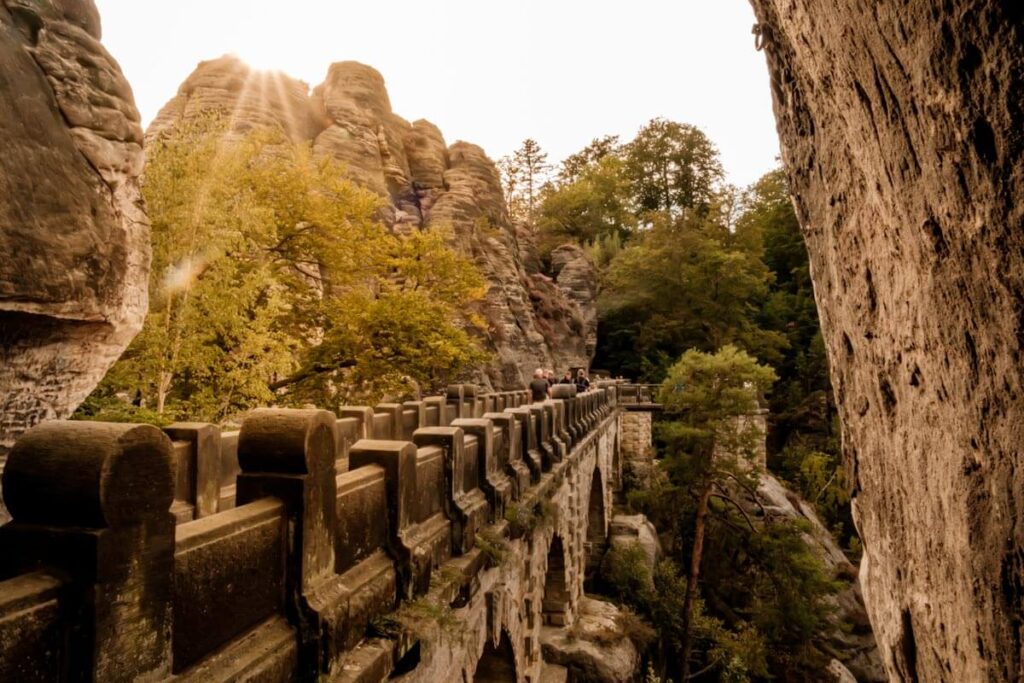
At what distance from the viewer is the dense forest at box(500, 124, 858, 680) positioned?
1830cm

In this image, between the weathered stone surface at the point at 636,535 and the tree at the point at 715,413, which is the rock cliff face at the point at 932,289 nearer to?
the weathered stone surface at the point at 636,535

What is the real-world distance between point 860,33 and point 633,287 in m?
35.0

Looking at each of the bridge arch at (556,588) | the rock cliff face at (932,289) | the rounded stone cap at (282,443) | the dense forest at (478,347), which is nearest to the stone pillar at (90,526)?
the rounded stone cap at (282,443)

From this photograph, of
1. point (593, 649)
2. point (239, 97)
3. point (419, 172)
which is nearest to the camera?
point (593, 649)

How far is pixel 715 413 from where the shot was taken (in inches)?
794

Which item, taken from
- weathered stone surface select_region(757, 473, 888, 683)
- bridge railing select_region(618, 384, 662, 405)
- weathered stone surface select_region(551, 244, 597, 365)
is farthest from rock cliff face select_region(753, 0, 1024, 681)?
weathered stone surface select_region(551, 244, 597, 365)

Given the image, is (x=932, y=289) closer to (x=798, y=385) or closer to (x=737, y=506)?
→ (x=737, y=506)

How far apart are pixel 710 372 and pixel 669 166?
33.0 meters

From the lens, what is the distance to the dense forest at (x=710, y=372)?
1830 cm

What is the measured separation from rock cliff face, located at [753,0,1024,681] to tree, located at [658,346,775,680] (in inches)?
622

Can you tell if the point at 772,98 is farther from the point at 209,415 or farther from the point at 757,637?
the point at 757,637

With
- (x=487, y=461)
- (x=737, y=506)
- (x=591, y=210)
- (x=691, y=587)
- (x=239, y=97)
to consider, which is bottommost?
(x=691, y=587)

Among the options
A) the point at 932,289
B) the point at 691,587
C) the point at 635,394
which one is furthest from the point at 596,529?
the point at 932,289

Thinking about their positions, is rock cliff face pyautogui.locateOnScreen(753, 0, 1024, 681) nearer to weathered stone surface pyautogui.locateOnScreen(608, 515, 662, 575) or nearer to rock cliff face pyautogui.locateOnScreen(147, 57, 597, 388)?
weathered stone surface pyautogui.locateOnScreen(608, 515, 662, 575)
